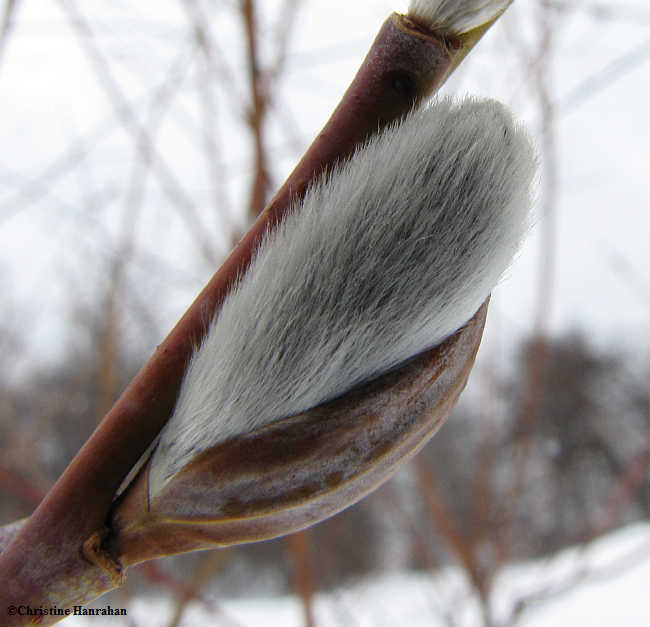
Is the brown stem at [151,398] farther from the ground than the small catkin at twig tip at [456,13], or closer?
closer

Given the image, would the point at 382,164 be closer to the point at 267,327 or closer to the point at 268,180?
the point at 267,327

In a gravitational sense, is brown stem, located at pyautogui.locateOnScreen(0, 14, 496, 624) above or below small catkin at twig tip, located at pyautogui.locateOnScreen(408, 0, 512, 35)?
below

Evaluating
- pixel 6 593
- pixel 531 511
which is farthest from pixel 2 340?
pixel 6 593

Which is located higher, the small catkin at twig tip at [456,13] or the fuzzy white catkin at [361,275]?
the small catkin at twig tip at [456,13]

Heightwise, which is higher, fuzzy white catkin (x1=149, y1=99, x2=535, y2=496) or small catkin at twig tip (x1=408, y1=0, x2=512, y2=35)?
small catkin at twig tip (x1=408, y1=0, x2=512, y2=35)
